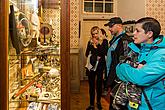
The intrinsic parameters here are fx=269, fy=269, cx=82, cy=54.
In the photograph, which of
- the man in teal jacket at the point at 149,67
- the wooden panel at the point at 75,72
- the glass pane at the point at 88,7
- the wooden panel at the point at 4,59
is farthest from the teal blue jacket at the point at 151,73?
the glass pane at the point at 88,7

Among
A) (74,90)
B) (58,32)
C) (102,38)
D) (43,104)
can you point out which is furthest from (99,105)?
(58,32)

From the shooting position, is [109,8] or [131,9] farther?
[109,8]

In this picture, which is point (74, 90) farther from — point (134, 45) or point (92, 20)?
point (134, 45)

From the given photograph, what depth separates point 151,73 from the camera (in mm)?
1962

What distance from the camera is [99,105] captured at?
17.0 ft

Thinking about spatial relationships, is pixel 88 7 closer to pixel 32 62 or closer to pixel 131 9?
pixel 131 9

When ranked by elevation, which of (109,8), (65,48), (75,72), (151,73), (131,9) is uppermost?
(109,8)

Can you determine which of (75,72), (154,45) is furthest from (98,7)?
(154,45)

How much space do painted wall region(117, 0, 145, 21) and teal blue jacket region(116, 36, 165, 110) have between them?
435cm

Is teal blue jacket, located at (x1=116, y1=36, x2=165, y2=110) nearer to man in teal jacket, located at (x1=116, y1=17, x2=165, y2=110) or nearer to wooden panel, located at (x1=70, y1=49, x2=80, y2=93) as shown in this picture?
man in teal jacket, located at (x1=116, y1=17, x2=165, y2=110)

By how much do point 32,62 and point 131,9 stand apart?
197 inches

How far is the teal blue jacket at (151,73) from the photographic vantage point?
1.98 metres

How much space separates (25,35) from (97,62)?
9.16 ft

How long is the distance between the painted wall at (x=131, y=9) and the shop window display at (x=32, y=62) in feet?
14.3
